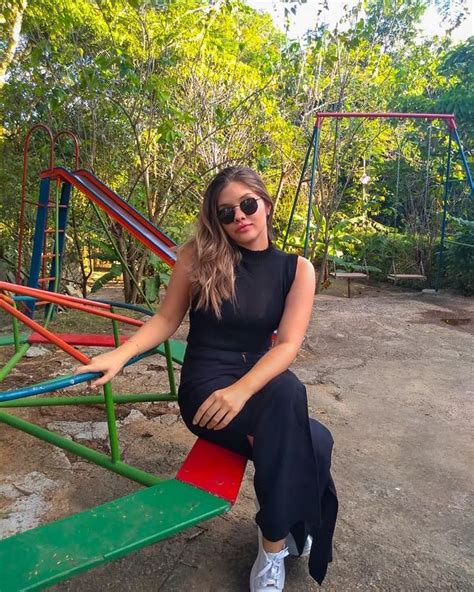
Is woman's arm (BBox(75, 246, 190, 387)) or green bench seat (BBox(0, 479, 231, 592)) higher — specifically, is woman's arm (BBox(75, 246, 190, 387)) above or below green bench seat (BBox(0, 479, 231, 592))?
above

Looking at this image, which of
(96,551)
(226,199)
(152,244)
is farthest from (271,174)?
(96,551)

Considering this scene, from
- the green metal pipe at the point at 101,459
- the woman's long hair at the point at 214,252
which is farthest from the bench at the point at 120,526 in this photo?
the woman's long hair at the point at 214,252

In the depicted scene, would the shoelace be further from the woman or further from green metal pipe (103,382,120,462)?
green metal pipe (103,382,120,462)

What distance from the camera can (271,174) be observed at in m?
Answer: 8.96

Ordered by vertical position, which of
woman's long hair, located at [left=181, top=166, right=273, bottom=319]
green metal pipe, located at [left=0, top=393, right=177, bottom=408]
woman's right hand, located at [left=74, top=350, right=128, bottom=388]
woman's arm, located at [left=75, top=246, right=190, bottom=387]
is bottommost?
green metal pipe, located at [left=0, top=393, right=177, bottom=408]

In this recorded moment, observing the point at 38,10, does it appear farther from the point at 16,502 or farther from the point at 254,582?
the point at 254,582

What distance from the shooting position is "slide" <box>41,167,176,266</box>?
3.14m

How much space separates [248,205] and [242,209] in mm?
22

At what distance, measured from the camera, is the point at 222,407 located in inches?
55.0

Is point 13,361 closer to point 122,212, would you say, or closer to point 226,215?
point 226,215

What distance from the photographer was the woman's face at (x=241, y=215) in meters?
1.59

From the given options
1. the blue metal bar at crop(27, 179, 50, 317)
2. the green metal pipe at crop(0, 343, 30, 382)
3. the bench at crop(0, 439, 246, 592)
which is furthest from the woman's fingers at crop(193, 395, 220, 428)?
the blue metal bar at crop(27, 179, 50, 317)

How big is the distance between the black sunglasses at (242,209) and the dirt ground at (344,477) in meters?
1.07

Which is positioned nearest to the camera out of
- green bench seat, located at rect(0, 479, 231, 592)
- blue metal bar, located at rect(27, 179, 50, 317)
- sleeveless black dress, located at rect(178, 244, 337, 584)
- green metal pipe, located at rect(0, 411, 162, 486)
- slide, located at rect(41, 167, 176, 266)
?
green bench seat, located at rect(0, 479, 231, 592)
